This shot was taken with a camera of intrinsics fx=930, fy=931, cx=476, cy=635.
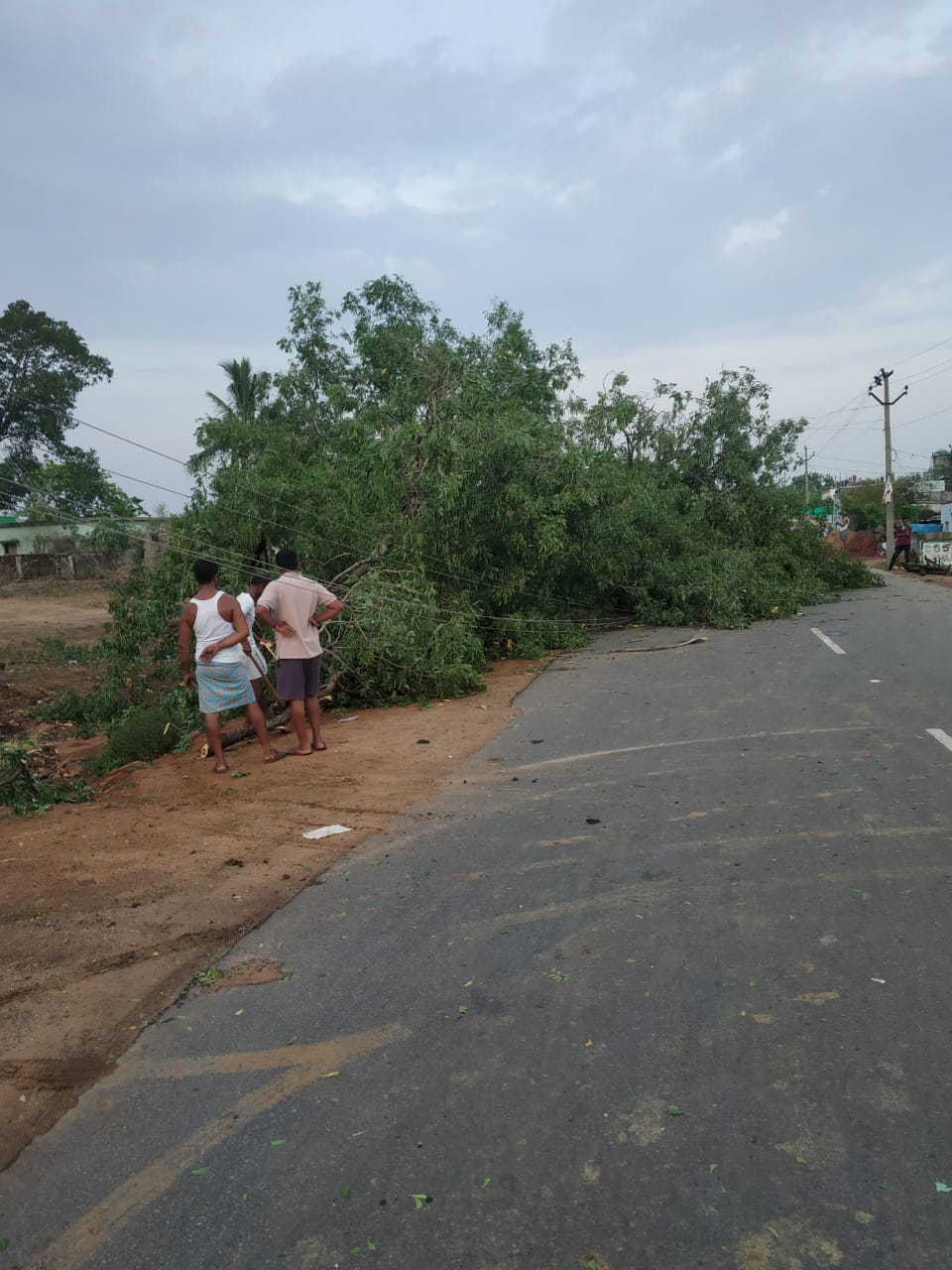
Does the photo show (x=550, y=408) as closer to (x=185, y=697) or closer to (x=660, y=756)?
(x=185, y=697)

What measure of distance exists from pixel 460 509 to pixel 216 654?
6.16 metres

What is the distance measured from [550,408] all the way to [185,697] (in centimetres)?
1236

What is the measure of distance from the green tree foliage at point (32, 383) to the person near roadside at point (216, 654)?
3998 cm

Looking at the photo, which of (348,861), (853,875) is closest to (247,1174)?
(348,861)

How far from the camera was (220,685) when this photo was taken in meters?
7.30

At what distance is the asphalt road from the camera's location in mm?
2270

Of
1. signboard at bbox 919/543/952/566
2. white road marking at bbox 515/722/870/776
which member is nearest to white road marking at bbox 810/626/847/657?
white road marking at bbox 515/722/870/776

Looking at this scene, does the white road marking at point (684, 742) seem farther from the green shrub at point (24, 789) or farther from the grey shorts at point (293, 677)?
the green shrub at point (24, 789)

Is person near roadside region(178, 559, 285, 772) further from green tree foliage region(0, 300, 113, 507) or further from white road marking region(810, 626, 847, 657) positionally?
green tree foliage region(0, 300, 113, 507)

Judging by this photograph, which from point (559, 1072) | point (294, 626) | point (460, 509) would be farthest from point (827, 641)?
point (559, 1072)

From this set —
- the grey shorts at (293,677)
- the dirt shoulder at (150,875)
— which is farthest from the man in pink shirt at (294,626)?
the dirt shoulder at (150,875)

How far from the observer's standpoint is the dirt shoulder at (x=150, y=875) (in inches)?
128

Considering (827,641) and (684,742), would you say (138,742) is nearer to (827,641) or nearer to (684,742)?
(684,742)

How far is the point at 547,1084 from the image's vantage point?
284 centimetres
